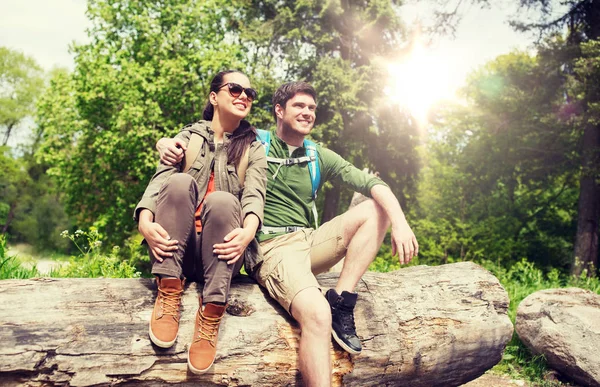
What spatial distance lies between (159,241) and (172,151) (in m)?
0.68

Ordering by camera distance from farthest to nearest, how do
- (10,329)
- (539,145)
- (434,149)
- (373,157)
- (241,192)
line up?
1. (434,149)
2. (373,157)
3. (539,145)
4. (241,192)
5. (10,329)

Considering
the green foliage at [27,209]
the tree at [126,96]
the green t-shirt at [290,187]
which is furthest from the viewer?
the green foliage at [27,209]

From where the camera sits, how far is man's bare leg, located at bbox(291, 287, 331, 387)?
2789mm

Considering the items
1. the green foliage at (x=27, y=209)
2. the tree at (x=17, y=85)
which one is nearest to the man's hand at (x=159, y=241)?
the green foliage at (x=27, y=209)

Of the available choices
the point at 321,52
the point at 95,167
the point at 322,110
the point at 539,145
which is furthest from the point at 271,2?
the point at 539,145

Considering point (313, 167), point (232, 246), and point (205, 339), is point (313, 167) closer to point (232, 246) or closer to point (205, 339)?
point (232, 246)

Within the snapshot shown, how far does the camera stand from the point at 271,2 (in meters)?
16.5

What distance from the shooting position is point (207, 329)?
276 centimetres

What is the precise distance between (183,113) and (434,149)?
17.4 metres

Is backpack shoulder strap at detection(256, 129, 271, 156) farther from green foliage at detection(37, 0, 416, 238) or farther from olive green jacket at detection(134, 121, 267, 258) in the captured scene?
green foliage at detection(37, 0, 416, 238)

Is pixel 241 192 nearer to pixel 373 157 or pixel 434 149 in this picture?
pixel 373 157

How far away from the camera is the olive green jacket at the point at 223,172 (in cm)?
311

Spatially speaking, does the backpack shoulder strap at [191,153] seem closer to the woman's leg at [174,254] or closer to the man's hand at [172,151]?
the man's hand at [172,151]

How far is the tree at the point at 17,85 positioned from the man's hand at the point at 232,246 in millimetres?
33485
